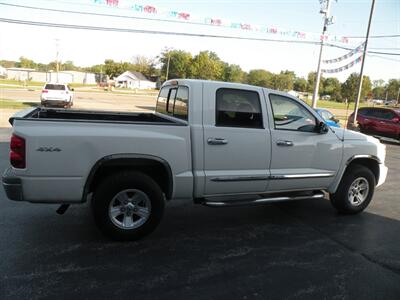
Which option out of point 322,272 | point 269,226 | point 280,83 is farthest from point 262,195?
point 280,83

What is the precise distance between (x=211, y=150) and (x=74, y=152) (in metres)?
1.58

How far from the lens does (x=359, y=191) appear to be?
20.1 ft

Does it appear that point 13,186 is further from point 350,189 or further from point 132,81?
point 132,81

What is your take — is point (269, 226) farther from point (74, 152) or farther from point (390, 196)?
point (390, 196)

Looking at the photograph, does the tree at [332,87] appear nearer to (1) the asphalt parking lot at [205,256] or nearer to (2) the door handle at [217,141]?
(1) the asphalt parking lot at [205,256]

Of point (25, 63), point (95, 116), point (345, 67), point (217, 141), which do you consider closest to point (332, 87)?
point (345, 67)

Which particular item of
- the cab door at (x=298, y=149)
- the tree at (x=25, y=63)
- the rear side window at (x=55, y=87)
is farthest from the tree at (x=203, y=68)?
the tree at (x=25, y=63)

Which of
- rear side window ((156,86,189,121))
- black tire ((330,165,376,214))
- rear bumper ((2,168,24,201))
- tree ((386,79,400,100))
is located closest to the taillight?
rear bumper ((2,168,24,201))

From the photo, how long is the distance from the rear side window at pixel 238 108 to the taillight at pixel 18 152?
2.20 meters

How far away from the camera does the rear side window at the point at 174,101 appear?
16.4 feet

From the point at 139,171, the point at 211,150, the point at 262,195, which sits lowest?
the point at 262,195

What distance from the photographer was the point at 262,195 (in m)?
5.44

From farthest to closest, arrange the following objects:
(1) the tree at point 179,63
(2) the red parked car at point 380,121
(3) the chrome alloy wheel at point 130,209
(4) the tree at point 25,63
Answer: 1. (4) the tree at point 25,63
2. (1) the tree at point 179,63
3. (2) the red parked car at point 380,121
4. (3) the chrome alloy wheel at point 130,209

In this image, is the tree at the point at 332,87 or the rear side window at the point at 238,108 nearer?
the rear side window at the point at 238,108
